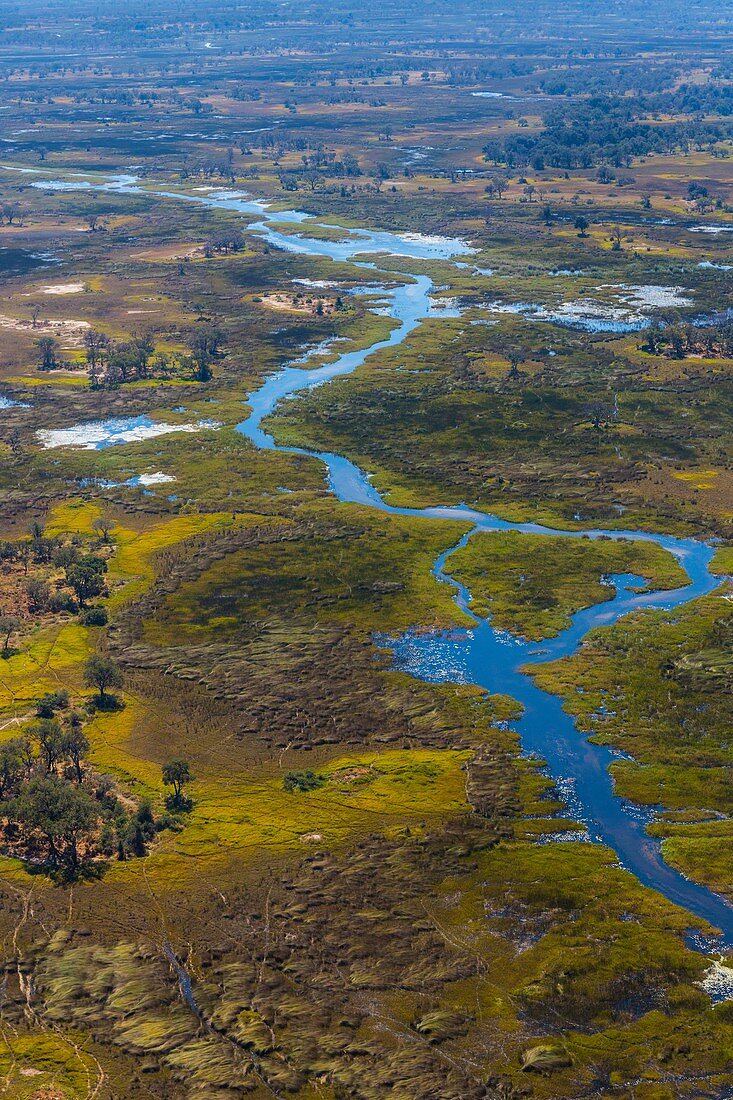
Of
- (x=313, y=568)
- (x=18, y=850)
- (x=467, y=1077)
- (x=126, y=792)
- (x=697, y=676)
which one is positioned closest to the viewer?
(x=467, y=1077)

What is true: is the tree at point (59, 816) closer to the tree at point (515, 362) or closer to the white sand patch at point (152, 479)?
the white sand patch at point (152, 479)

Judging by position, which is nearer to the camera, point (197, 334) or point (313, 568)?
point (313, 568)

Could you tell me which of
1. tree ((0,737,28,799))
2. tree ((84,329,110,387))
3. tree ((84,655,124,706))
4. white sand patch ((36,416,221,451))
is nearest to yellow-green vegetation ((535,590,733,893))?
tree ((84,655,124,706))

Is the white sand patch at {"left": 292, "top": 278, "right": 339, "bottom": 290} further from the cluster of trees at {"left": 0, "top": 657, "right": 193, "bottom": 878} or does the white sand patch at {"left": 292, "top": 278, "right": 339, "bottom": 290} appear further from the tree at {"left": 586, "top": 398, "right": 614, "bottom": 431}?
the cluster of trees at {"left": 0, "top": 657, "right": 193, "bottom": 878}

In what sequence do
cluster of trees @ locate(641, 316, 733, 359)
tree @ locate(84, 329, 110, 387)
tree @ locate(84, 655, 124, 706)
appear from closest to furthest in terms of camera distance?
1. tree @ locate(84, 655, 124, 706)
2. tree @ locate(84, 329, 110, 387)
3. cluster of trees @ locate(641, 316, 733, 359)

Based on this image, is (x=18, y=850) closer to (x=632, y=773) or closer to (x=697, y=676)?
(x=632, y=773)

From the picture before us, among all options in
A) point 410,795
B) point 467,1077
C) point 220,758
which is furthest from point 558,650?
point 467,1077

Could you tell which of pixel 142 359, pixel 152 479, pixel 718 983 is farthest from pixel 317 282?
pixel 718 983

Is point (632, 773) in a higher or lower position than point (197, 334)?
lower
